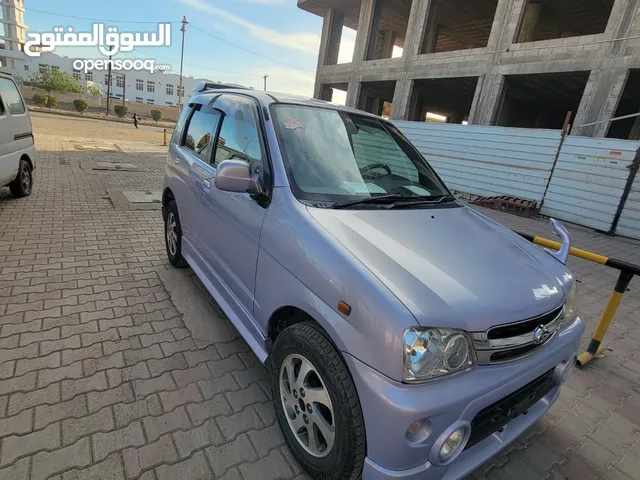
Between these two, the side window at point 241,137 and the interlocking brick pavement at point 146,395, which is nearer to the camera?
the interlocking brick pavement at point 146,395

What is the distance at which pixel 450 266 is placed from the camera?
5.64 feet

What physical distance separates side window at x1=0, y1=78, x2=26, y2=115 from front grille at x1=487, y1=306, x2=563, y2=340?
689 cm

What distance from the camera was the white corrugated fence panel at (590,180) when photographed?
8.28m

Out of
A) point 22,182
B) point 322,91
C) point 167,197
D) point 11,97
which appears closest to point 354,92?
point 322,91

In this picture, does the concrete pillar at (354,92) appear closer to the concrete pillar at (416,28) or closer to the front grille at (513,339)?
the concrete pillar at (416,28)

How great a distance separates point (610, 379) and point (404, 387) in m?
2.75

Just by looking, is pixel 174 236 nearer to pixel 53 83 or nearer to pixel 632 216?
pixel 632 216

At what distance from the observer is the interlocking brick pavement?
1.89 metres

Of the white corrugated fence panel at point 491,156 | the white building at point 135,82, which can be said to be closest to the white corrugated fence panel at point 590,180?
the white corrugated fence panel at point 491,156

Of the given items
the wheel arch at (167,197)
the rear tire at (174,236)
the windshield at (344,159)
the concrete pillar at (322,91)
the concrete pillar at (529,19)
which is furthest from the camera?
the concrete pillar at (322,91)

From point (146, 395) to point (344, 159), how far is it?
6.61 feet

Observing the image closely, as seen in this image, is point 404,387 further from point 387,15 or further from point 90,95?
point 90,95

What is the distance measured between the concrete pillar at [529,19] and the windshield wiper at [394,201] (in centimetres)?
1409

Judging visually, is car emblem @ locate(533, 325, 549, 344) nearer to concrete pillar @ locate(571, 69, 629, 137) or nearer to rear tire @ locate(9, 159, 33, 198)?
rear tire @ locate(9, 159, 33, 198)
